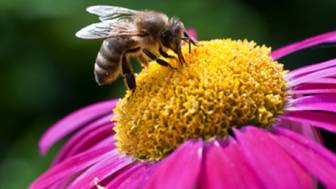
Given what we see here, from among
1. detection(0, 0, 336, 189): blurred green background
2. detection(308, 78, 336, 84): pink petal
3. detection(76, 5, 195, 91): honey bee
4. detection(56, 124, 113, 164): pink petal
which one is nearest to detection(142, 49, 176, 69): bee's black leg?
detection(76, 5, 195, 91): honey bee

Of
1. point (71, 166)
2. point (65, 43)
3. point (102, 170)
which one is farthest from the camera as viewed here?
point (65, 43)

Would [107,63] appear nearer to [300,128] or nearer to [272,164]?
[300,128]

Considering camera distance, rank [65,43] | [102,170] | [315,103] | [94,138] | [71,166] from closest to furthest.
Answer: [315,103] < [102,170] < [71,166] < [94,138] < [65,43]

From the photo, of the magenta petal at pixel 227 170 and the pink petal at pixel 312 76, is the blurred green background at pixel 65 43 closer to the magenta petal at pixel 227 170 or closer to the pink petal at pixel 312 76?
the pink petal at pixel 312 76

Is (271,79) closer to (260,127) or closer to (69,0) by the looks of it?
(260,127)

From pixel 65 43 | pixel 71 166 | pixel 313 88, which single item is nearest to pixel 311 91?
pixel 313 88

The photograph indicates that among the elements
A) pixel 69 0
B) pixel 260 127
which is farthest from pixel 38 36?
pixel 260 127
